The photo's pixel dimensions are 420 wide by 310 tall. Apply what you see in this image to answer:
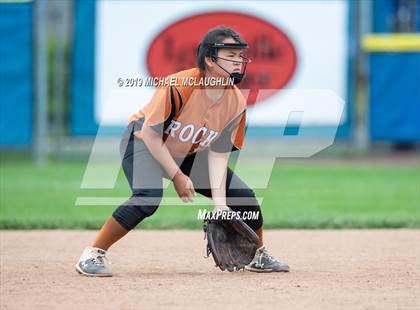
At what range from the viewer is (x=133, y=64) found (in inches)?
585

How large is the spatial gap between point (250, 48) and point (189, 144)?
29.2 ft

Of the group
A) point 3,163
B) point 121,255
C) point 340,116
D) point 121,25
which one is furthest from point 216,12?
point 121,255

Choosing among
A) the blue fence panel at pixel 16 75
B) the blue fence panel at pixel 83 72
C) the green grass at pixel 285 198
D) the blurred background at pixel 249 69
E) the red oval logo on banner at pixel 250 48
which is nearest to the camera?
the green grass at pixel 285 198

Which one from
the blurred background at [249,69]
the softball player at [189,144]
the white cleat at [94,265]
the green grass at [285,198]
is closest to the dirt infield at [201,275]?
the white cleat at [94,265]

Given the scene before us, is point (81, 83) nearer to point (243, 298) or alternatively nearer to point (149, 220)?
point (149, 220)

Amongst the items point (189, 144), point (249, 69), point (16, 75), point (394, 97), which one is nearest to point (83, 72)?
point (16, 75)

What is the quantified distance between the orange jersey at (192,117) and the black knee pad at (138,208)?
1.24 ft

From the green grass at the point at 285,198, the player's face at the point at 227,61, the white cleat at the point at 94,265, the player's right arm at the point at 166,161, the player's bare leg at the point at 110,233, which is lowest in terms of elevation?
the green grass at the point at 285,198

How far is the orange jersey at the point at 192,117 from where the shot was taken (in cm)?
596

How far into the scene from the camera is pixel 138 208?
235 inches

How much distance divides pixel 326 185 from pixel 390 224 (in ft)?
10.6

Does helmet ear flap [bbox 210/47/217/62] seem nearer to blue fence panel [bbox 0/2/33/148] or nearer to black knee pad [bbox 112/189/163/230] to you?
black knee pad [bbox 112/189/163/230]

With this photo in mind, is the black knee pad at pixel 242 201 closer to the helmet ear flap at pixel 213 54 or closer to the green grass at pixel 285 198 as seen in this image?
the helmet ear flap at pixel 213 54

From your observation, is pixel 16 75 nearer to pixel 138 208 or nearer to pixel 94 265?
pixel 94 265
